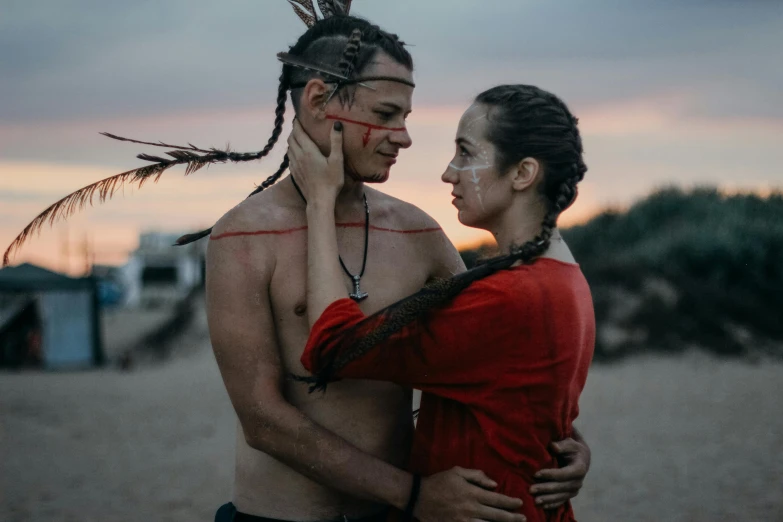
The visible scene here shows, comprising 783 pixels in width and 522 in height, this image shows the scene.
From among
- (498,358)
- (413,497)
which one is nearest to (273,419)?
(413,497)

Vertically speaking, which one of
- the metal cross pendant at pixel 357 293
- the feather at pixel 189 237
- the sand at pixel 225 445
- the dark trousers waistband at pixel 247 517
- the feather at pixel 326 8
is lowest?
the sand at pixel 225 445

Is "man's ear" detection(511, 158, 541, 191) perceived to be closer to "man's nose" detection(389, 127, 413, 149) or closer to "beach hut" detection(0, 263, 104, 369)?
"man's nose" detection(389, 127, 413, 149)

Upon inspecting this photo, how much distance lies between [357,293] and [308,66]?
2.45 ft

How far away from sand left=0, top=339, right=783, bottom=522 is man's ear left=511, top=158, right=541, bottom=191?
22.3 feet

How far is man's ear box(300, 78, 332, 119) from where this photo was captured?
276 cm

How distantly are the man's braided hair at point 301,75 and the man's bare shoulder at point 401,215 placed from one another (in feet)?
1.22

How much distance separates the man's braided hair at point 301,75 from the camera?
109 inches

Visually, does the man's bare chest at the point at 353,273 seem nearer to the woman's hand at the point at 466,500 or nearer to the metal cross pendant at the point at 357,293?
the metal cross pendant at the point at 357,293

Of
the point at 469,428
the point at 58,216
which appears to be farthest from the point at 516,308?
the point at 58,216

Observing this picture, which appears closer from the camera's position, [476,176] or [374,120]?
[476,176]

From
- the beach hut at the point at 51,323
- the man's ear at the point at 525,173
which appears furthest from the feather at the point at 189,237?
the beach hut at the point at 51,323

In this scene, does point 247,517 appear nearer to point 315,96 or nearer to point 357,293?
point 357,293

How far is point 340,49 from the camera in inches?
111

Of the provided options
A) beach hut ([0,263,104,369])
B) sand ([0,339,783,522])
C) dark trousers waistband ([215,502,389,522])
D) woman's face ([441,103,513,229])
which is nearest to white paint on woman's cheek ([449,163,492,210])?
woman's face ([441,103,513,229])
